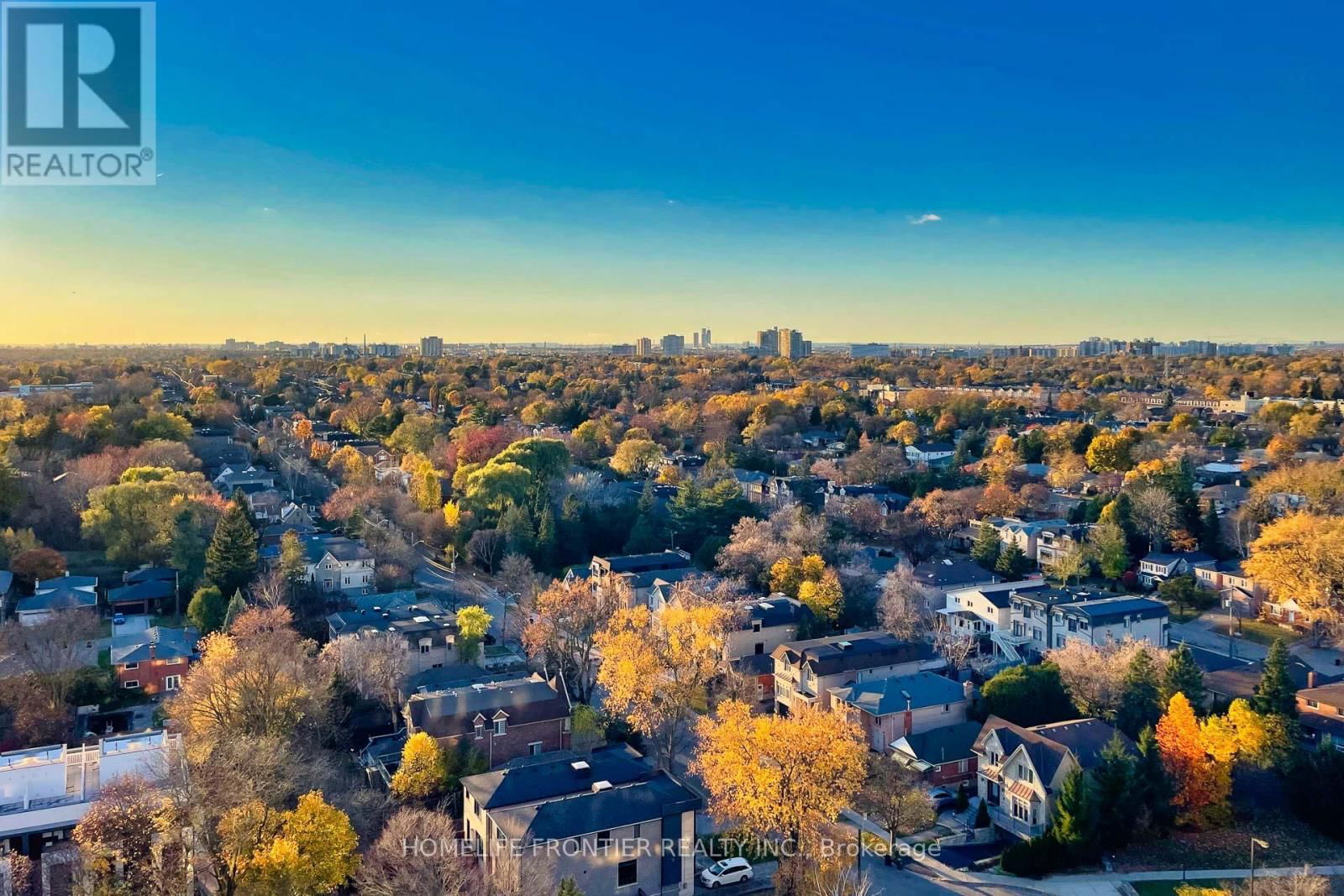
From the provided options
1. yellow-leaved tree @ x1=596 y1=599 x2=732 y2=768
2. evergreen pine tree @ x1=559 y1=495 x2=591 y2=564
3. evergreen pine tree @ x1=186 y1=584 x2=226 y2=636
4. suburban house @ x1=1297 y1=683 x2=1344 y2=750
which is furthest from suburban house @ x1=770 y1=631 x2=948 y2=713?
evergreen pine tree @ x1=186 y1=584 x2=226 y2=636

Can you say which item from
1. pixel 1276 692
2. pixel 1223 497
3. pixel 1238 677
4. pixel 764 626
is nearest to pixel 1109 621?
pixel 1238 677

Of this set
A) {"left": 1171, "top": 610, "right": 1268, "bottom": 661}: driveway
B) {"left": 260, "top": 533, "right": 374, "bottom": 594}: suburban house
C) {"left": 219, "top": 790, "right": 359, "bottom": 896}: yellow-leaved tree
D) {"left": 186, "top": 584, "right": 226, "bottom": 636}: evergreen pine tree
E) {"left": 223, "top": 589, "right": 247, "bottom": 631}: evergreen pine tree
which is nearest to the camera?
{"left": 219, "top": 790, "right": 359, "bottom": 896}: yellow-leaved tree

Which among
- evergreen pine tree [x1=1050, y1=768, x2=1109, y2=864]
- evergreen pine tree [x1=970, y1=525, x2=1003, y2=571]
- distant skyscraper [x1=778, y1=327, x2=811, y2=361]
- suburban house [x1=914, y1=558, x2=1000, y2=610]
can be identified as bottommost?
evergreen pine tree [x1=1050, y1=768, x2=1109, y2=864]

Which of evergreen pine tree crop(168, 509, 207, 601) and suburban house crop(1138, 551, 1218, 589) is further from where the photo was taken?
suburban house crop(1138, 551, 1218, 589)

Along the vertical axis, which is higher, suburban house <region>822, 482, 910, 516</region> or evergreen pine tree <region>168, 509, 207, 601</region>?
suburban house <region>822, 482, 910, 516</region>

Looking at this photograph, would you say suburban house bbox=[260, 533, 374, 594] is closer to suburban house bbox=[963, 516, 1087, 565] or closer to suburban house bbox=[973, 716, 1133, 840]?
suburban house bbox=[973, 716, 1133, 840]

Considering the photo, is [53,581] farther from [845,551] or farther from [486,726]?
[845,551]

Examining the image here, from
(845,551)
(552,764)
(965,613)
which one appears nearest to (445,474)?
(845,551)

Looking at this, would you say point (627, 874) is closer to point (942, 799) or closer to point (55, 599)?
point (942, 799)
